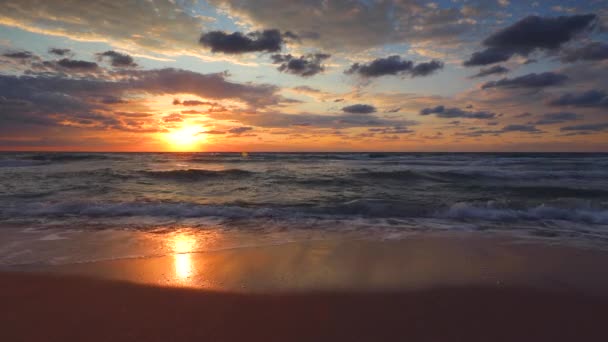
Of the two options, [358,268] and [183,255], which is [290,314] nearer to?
[358,268]

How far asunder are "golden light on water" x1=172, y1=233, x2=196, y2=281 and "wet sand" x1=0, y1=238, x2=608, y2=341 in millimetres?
31

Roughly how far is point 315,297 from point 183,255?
7.53 ft

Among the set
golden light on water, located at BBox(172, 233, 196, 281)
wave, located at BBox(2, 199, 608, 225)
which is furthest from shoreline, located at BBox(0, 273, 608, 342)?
wave, located at BBox(2, 199, 608, 225)

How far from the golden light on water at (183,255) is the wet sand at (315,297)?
31mm

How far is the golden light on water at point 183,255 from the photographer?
3.83 metres

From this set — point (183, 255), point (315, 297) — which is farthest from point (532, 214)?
point (183, 255)

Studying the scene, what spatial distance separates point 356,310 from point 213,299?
1446 millimetres

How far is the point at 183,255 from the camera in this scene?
4.52m

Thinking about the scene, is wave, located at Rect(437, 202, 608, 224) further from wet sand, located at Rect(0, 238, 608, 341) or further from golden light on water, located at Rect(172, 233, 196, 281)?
golden light on water, located at Rect(172, 233, 196, 281)

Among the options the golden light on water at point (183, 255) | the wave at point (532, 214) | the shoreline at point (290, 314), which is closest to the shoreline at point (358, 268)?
the golden light on water at point (183, 255)

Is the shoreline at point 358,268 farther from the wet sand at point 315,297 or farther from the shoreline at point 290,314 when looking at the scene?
the shoreline at point 290,314

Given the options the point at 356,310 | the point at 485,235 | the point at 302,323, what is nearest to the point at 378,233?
the point at 485,235

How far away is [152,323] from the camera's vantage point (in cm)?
272

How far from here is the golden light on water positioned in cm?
383
